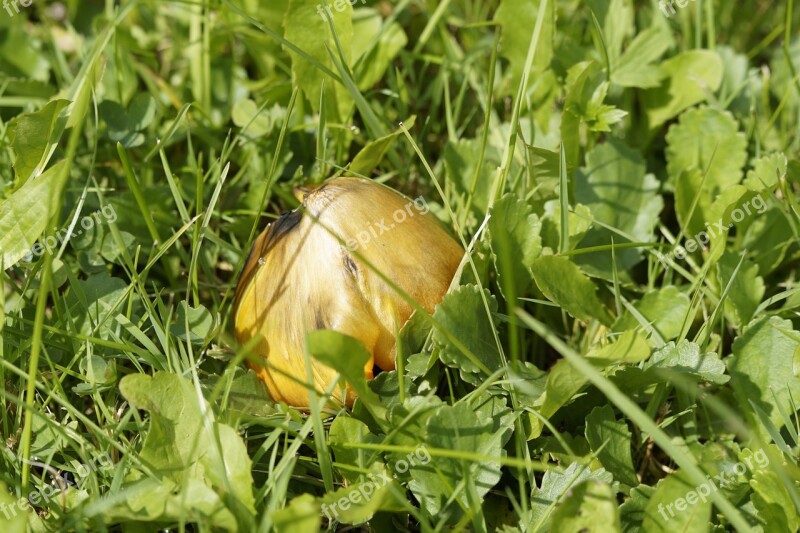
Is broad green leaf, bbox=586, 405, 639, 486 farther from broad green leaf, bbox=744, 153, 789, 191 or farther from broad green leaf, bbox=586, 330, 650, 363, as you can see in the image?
broad green leaf, bbox=744, 153, 789, 191

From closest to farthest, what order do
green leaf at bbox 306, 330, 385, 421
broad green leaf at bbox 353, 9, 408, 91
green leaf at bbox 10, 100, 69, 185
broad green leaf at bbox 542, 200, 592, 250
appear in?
green leaf at bbox 306, 330, 385, 421, green leaf at bbox 10, 100, 69, 185, broad green leaf at bbox 542, 200, 592, 250, broad green leaf at bbox 353, 9, 408, 91

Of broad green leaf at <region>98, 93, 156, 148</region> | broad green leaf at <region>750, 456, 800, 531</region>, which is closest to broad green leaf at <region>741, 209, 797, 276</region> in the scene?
broad green leaf at <region>750, 456, 800, 531</region>

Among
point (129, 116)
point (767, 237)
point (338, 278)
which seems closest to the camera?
point (338, 278)

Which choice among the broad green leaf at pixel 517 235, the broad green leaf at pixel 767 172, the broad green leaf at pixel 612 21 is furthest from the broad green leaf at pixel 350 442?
the broad green leaf at pixel 612 21

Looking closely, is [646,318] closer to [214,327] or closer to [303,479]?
[303,479]

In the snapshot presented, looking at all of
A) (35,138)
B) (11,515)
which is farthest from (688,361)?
(35,138)

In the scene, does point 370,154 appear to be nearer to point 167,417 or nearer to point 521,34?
point 521,34
